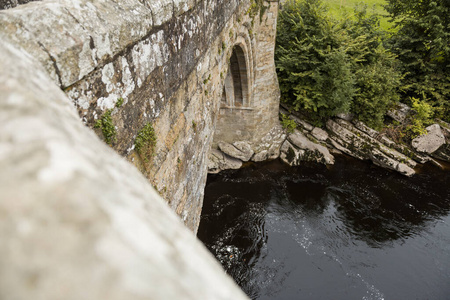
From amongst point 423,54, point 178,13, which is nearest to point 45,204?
point 178,13

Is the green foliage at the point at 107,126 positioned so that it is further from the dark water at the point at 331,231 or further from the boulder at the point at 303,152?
the boulder at the point at 303,152

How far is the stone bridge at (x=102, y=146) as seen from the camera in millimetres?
549

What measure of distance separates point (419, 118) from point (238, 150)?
7.52m

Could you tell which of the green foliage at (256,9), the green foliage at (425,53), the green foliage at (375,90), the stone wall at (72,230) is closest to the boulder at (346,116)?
the green foliage at (375,90)

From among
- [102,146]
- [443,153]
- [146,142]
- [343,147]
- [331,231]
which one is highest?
[102,146]

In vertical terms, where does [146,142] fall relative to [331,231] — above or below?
above

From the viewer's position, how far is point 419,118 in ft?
42.2

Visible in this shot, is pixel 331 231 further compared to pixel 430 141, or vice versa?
pixel 430 141

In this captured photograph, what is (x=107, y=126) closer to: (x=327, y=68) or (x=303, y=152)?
(x=327, y=68)

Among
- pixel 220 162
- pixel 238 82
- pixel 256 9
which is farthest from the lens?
pixel 220 162

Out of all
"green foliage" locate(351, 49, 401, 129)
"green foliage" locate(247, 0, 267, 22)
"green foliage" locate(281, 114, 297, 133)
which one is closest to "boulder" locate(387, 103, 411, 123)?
"green foliage" locate(351, 49, 401, 129)

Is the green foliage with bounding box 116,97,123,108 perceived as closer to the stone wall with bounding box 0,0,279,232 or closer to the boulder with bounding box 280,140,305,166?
the stone wall with bounding box 0,0,279,232

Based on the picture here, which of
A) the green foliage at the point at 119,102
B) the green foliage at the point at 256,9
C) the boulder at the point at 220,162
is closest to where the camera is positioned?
the green foliage at the point at 119,102

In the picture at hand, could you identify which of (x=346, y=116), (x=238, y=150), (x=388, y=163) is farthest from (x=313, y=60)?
(x=388, y=163)
